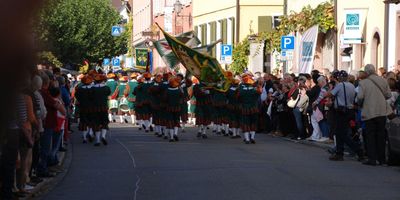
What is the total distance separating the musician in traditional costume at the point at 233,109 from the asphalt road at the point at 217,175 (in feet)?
8.09

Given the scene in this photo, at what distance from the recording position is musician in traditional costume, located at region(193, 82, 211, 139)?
24.5m

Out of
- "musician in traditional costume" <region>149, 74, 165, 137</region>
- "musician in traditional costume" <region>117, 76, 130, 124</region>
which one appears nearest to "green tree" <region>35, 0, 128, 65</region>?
"musician in traditional costume" <region>117, 76, 130, 124</region>

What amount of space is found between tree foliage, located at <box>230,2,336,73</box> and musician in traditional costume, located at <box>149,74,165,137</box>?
1066 cm

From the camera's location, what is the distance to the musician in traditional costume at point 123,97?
32.4m

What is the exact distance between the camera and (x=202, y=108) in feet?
81.8

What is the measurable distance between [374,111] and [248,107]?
269 inches

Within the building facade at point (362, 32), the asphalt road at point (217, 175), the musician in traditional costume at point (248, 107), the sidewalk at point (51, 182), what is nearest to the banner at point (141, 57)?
the building facade at point (362, 32)

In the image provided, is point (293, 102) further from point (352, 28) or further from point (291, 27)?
point (291, 27)

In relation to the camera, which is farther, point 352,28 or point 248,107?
point 352,28

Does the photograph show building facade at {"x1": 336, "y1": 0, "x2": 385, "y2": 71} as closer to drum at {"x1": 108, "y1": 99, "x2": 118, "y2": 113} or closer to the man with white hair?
drum at {"x1": 108, "y1": 99, "x2": 118, "y2": 113}

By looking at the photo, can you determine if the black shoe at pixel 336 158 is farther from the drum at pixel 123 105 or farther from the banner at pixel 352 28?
the drum at pixel 123 105

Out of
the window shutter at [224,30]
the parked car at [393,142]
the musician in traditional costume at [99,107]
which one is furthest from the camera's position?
the window shutter at [224,30]

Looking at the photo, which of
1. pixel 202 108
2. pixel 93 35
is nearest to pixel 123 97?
pixel 202 108

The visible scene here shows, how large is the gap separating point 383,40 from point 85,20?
1325 inches
